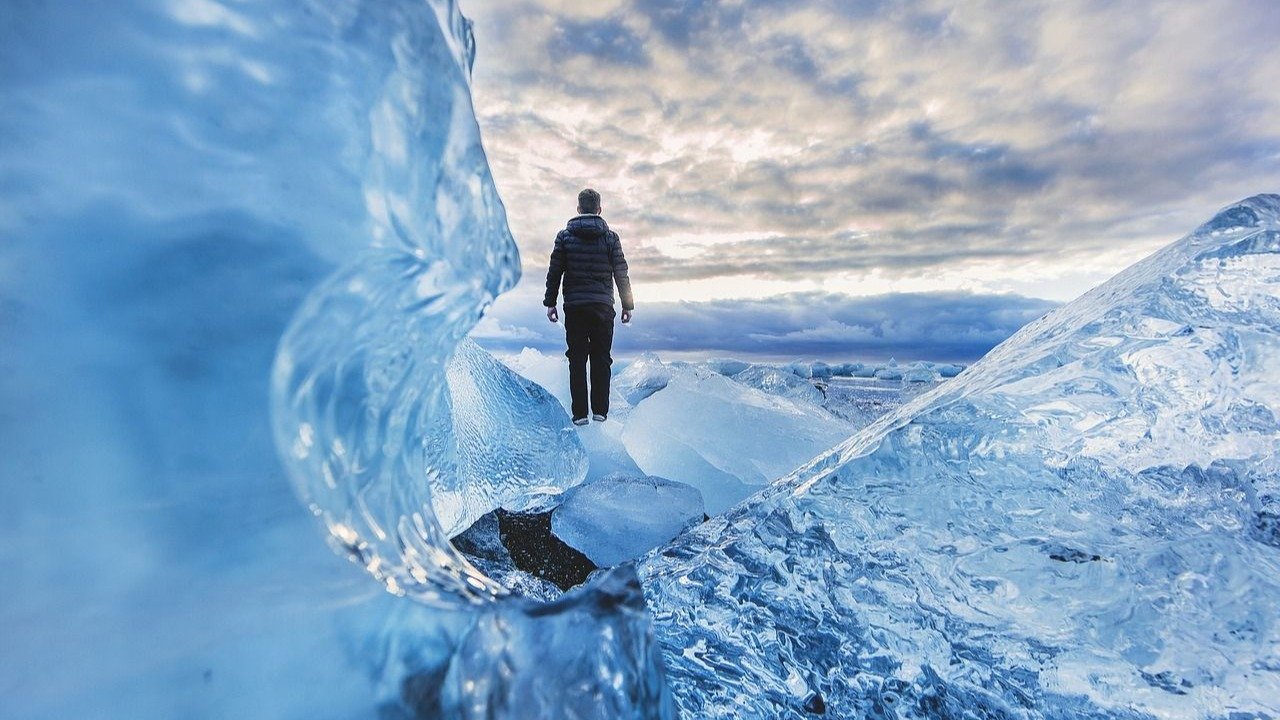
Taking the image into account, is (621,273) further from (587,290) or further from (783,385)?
(783,385)

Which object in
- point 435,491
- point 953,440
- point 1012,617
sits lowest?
point 435,491

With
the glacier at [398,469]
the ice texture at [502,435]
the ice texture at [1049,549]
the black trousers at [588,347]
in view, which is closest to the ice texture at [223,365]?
the glacier at [398,469]

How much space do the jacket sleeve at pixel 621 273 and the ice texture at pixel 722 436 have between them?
1.50 meters

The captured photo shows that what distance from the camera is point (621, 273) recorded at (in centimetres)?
475

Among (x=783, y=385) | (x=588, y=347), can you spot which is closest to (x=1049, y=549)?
(x=588, y=347)

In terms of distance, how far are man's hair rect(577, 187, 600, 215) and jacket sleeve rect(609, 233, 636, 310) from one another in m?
0.26

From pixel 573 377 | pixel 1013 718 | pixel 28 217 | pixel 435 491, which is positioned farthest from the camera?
pixel 573 377

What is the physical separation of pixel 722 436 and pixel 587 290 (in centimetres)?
202

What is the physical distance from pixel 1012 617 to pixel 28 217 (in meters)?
1.38

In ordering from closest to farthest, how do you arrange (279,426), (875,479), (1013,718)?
(279,426) < (1013,718) < (875,479)

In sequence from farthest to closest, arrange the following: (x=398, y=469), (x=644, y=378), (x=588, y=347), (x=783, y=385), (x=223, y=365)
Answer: (x=644, y=378)
(x=783, y=385)
(x=588, y=347)
(x=398, y=469)
(x=223, y=365)

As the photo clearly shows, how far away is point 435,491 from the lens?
90.5 inches

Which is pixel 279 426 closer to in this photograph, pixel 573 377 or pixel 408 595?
pixel 408 595

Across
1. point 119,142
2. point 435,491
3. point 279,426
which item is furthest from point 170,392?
point 435,491
